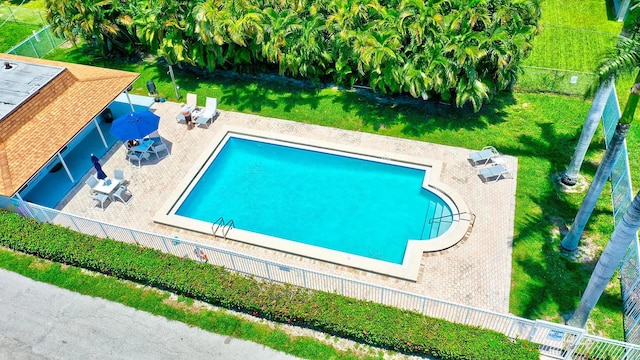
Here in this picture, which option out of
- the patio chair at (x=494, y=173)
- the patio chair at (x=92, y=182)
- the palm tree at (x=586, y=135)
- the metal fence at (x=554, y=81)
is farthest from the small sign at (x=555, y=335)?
the patio chair at (x=92, y=182)

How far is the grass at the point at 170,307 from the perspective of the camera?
1611 cm

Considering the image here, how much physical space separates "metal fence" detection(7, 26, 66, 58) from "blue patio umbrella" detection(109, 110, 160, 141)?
13360 millimetres

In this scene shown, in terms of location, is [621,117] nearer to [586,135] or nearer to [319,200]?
[586,135]

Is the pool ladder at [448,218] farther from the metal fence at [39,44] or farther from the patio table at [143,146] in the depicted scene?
the metal fence at [39,44]

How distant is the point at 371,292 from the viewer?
16.8m

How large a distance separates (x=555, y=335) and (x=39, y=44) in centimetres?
3401

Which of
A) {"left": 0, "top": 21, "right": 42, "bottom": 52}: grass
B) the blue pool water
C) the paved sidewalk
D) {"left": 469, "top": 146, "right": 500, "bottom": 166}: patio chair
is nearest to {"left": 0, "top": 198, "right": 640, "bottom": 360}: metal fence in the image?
the paved sidewalk

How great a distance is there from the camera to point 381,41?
24.0 metres

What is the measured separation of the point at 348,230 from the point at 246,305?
5.74 metres

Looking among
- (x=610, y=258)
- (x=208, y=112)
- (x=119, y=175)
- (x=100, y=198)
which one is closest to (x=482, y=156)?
(x=610, y=258)

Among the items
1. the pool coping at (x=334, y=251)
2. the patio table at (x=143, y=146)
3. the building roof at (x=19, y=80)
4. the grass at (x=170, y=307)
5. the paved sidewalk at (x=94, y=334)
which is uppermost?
the building roof at (x=19, y=80)

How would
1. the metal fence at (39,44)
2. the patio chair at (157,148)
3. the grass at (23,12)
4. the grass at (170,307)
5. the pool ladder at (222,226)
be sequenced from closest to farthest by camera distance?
1. the grass at (170,307)
2. the pool ladder at (222,226)
3. the patio chair at (157,148)
4. the metal fence at (39,44)
5. the grass at (23,12)

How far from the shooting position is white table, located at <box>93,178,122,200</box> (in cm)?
2158

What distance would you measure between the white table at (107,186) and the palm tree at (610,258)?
62.2ft
